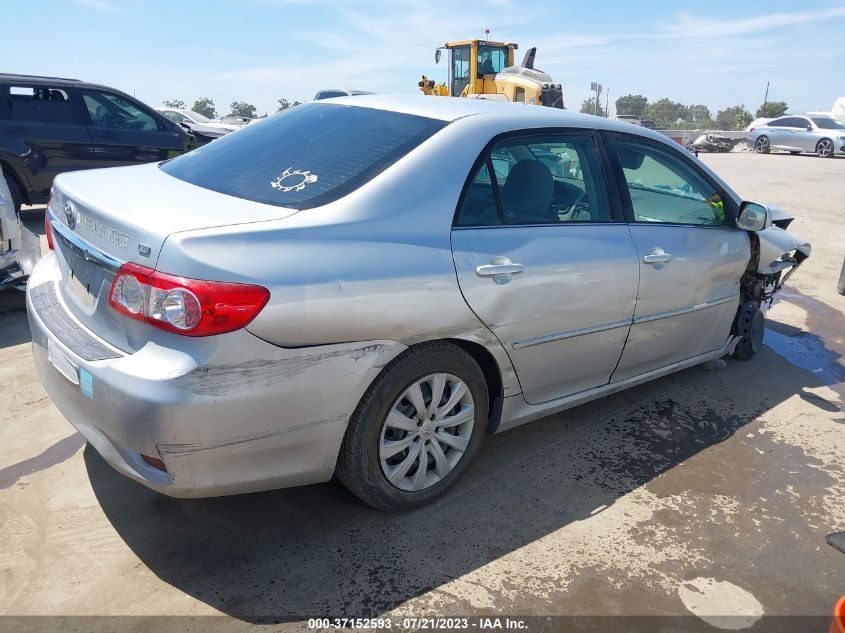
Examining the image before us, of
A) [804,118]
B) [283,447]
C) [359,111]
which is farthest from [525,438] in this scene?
[804,118]

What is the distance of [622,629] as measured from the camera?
2.35 meters

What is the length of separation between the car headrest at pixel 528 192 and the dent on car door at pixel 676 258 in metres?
0.53

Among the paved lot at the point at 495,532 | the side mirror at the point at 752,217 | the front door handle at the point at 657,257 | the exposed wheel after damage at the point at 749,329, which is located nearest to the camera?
the paved lot at the point at 495,532

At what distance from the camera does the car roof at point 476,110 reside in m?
3.12

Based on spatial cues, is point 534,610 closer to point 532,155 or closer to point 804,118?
point 532,155

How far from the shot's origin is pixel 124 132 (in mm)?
8883

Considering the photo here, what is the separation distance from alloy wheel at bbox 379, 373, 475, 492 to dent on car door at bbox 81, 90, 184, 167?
7267mm

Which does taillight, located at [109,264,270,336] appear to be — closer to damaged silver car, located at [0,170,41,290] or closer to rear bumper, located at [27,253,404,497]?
rear bumper, located at [27,253,404,497]

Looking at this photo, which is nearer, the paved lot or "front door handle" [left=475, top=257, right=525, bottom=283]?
the paved lot

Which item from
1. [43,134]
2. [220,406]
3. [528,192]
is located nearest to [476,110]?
[528,192]

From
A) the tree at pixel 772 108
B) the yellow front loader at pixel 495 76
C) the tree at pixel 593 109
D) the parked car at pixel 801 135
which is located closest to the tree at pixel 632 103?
the tree at pixel 772 108

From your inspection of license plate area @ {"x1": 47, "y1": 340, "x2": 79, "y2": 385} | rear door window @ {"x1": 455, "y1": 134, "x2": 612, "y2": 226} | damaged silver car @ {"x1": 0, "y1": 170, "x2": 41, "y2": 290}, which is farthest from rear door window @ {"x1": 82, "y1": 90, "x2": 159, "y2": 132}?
rear door window @ {"x1": 455, "y1": 134, "x2": 612, "y2": 226}

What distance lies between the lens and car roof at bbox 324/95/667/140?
10.2ft

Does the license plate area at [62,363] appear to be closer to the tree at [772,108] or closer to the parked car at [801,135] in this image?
the parked car at [801,135]
